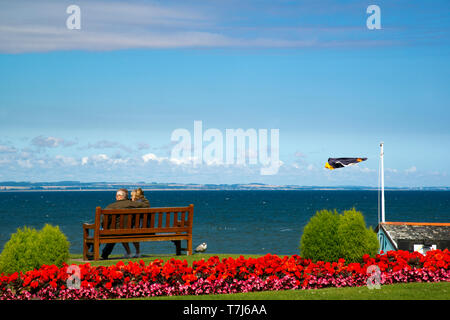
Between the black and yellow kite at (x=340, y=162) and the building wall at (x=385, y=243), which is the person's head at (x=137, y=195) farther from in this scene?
the black and yellow kite at (x=340, y=162)

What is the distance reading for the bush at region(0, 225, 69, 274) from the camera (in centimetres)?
997

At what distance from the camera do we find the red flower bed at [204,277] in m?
9.45

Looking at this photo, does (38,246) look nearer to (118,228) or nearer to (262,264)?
(262,264)

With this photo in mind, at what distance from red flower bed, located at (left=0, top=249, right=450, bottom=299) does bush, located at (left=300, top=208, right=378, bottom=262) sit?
0.22 m

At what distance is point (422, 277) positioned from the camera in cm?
1063

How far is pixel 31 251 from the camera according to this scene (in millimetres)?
10070

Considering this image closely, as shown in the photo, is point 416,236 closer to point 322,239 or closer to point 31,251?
point 322,239

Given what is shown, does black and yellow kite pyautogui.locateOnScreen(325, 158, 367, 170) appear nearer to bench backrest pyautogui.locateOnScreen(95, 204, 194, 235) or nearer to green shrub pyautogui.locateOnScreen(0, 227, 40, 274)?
bench backrest pyautogui.locateOnScreen(95, 204, 194, 235)

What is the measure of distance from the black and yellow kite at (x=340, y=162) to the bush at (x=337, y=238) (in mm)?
10276

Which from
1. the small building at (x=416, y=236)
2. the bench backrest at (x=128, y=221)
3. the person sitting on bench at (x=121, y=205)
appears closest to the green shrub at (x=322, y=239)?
the bench backrest at (x=128, y=221)

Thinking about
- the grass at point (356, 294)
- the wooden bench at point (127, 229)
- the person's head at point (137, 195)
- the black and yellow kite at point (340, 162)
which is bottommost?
the grass at point (356, 294)

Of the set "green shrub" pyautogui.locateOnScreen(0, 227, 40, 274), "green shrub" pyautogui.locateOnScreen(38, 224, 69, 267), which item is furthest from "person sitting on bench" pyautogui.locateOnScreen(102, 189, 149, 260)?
"green shrub" pyautogui.locateOnScreen(0, 227, 40, 274)

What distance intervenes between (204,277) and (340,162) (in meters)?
12.1
